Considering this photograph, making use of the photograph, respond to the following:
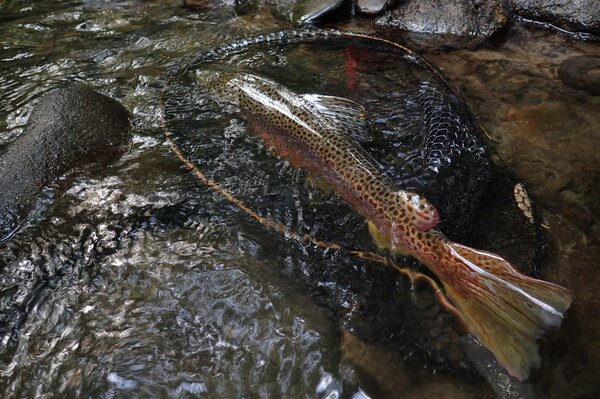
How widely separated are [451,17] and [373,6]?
1.12 meters

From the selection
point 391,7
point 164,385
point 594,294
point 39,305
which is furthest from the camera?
point 391,7

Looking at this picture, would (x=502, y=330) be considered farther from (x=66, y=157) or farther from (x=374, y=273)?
(x=66, y=157)

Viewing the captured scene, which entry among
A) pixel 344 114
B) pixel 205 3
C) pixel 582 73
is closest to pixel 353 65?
pixel 344 114

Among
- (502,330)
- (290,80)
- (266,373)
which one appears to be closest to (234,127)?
(290,80)

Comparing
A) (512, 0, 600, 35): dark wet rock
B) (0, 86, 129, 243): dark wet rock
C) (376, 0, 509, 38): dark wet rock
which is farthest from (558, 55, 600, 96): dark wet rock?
(0, 86, 129, 243): dark wet rock

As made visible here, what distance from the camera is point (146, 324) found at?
9.45 ft

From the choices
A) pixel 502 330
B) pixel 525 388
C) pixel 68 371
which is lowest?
pixel 68 371

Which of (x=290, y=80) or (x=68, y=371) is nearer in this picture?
(x=68, y=371)

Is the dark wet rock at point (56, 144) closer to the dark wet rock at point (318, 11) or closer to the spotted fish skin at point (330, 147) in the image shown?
the spotted fish skin at point (330, 147)

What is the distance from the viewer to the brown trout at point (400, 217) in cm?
216

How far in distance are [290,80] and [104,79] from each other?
7.27 feet

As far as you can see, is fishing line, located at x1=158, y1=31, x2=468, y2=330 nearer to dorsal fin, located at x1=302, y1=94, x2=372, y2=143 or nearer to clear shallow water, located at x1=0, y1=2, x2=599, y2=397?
clear shallow water, located at x1=0, y1=2, x2=599, y2=397

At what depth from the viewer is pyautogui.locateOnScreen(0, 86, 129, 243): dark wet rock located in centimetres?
382

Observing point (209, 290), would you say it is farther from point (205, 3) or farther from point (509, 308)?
point (205, 3)
